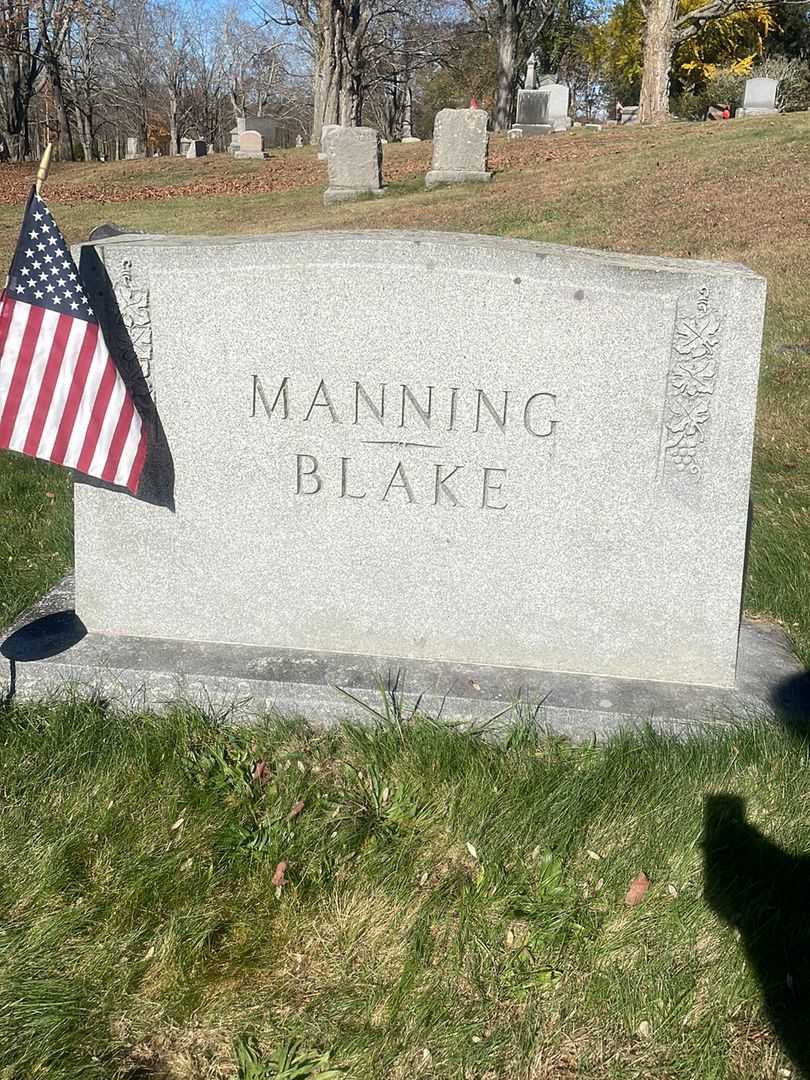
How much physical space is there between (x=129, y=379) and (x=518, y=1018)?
92.8 inches

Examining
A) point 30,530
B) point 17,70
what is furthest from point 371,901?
point 17,70

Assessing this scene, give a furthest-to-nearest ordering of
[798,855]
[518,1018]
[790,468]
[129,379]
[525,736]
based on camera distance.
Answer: [790,468] → [129,379] → [525,736] → [798,855] → [518,1018]

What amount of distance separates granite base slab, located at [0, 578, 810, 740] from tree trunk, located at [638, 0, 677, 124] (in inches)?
1076

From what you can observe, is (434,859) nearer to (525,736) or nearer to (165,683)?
(525,736)

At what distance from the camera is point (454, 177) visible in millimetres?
18578

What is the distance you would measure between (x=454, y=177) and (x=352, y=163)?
188 centimetres

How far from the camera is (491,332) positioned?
333cm

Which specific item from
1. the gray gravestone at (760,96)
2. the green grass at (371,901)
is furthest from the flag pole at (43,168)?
the gray gravestone at (760,96)

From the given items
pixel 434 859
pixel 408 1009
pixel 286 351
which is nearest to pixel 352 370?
pixel 286 351

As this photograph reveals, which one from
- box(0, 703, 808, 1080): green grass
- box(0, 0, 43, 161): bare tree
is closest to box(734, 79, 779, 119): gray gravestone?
box(0, 0, 43, 161): bare tree

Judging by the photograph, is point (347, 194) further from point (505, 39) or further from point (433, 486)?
point (505, 39)

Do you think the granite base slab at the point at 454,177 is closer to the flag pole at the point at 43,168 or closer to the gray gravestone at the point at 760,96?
the flag pole at the point at 43,168

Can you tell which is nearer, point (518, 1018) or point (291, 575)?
point (518, 1018)

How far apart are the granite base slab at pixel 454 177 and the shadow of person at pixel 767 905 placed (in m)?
17.2
